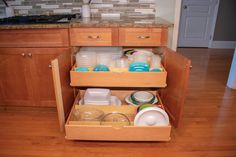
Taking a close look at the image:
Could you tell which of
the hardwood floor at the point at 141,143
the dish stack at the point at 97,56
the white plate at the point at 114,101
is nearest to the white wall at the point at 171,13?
the dish stack at the point at 97,56

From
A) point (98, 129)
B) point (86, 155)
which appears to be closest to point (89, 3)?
point (98, 129)

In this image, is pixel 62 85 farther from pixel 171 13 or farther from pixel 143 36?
pixel 171 13

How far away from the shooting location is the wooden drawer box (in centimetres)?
144

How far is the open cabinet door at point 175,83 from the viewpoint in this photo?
4.13ft

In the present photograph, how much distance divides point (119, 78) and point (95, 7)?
0.95m

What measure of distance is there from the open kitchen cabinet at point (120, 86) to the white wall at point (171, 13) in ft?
1.02

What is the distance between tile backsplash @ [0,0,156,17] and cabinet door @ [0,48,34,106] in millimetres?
653

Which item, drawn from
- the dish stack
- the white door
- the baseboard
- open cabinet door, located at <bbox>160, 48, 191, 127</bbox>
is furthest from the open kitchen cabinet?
the baseboard

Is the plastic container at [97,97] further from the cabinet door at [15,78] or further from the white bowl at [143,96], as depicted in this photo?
the cabinet door at [15,78]

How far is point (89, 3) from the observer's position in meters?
1.92

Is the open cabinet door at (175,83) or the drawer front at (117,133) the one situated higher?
the open cabinet door at (175,83)

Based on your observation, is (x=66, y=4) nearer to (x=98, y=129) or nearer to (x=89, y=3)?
(x=89, y=3)

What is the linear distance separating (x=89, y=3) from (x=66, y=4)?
255 mm

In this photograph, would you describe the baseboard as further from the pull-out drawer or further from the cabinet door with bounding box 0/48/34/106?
the cabinet door with bounding box 0/48/34/106
